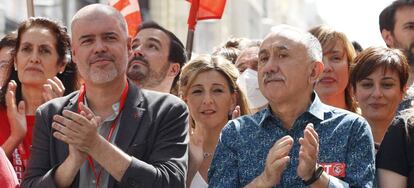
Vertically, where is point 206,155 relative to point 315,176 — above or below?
below

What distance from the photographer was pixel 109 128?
4867 millimetres

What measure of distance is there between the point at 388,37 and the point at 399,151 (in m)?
2.54

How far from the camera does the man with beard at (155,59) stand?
6930mm

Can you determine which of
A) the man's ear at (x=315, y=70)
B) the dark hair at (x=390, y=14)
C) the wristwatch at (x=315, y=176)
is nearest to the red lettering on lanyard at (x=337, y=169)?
the wristwatch at (x=315, y=176)

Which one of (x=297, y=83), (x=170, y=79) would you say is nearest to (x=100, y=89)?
(x=297, y=83)

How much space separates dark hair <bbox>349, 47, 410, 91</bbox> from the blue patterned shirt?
3.44ft

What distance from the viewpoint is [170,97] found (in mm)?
4977

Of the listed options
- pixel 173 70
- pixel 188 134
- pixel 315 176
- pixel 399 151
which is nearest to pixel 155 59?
pixel 173 70

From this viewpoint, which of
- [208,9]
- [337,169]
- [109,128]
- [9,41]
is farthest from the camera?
[208,9]

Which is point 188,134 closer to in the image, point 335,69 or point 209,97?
point 209,97

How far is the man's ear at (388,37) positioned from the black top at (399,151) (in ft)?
7.66

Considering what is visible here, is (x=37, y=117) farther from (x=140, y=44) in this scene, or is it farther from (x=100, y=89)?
(x=140, y=44)

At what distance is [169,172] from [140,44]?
8.33 feet

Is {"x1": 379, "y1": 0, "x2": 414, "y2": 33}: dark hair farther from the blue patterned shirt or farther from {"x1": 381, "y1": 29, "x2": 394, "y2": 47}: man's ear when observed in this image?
the blue patterned shirt
